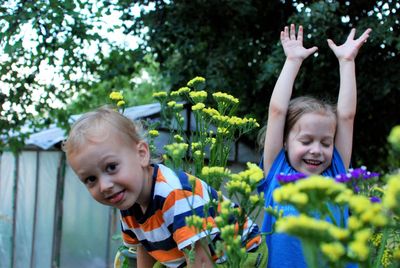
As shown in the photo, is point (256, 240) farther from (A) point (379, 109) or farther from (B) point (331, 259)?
(A) point (379, 109)

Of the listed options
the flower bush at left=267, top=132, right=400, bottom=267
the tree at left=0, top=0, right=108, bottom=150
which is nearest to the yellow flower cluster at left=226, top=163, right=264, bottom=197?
the flower bush at left=267, top=132, right=400, bottom=267

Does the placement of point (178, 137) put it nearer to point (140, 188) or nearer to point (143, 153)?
point (143, 153)

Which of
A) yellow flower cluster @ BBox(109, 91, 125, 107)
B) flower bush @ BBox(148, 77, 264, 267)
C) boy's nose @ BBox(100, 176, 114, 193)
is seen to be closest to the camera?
flower bush @ BBox(148, 77, 264, 267)

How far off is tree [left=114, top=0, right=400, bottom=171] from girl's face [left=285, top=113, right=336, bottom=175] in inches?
125

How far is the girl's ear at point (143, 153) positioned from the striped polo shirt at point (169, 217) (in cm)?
6

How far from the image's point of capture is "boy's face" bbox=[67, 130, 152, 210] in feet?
4.42

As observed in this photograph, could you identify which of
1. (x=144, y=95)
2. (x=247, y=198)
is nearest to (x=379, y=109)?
(x=247, y=198)

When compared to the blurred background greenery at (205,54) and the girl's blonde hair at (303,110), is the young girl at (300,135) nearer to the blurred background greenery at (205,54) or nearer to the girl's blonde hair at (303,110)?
the girl's blonde hair at (303,110)

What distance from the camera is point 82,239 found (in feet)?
26.0

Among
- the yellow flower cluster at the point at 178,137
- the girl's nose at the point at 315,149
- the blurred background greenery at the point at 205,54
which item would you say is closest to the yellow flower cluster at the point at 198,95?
the yellow flower cluster at the point at 178,137

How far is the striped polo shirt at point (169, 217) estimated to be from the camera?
56.7 inches

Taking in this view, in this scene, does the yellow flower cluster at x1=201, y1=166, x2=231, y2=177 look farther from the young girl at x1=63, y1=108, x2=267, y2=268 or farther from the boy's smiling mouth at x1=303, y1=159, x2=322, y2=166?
the boy's smiling mouth at x1=303, y1=159, x2=322, y2=166

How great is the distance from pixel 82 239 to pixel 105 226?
2.07 ft

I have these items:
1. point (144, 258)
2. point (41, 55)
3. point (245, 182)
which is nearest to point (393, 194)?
point (245, 182)
